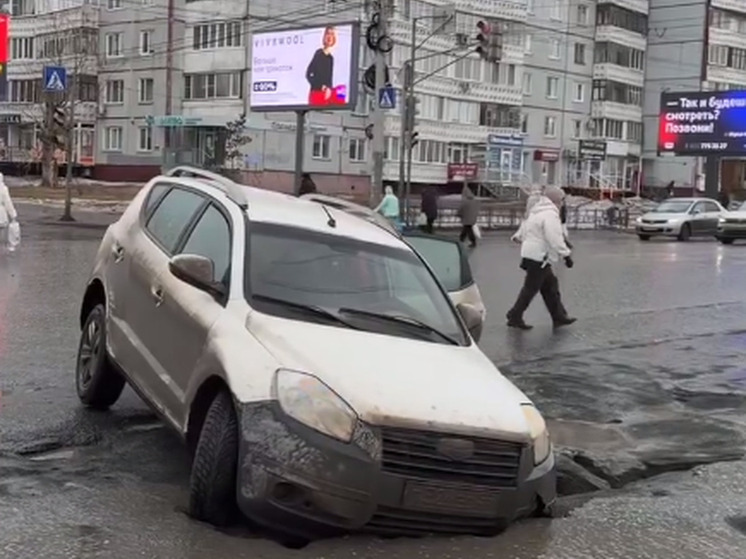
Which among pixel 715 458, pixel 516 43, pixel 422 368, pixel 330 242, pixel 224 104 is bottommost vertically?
pixel 715 458

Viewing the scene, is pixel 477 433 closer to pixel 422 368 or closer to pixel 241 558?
pixel 422 368

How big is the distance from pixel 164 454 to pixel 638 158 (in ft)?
248

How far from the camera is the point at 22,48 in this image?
66.6 m

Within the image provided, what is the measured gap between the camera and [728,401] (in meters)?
8.80

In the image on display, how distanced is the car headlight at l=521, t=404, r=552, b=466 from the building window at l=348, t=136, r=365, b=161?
2193 inches

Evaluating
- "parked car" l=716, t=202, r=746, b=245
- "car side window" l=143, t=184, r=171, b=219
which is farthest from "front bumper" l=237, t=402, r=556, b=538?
"parked car" l=716, t=202, r=746, b=245

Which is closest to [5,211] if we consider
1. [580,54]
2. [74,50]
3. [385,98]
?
[385,98]

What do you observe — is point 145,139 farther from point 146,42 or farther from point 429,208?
point 429,208

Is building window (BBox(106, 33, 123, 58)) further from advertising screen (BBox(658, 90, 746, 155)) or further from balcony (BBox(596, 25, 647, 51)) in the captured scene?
balcony (BBox(596, 25, 647, 51))

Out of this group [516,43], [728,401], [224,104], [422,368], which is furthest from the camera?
[516,43]

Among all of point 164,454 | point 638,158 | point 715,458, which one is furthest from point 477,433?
point 638,158

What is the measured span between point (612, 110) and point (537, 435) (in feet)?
239

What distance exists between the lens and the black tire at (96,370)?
6996 millimetres

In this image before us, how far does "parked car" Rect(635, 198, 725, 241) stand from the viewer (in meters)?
36.2
